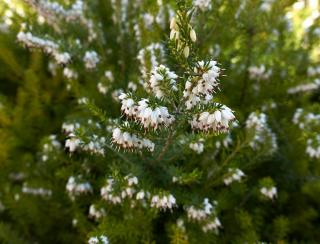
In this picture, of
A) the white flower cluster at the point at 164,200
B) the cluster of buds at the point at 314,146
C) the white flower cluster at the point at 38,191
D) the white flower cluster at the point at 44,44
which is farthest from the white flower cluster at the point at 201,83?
the white flower cluster at the point at 38,191

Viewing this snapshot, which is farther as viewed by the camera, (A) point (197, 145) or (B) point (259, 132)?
(B) point (259, 132)

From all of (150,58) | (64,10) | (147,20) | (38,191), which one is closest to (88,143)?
(150,58)

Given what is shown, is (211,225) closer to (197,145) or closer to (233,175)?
(233,175)

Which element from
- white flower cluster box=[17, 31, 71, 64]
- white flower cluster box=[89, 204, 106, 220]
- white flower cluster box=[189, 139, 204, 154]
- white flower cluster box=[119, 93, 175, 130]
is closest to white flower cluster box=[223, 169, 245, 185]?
white flower cluster box=[189, 139, 204, 154]

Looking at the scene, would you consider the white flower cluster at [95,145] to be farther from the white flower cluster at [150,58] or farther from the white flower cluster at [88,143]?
the white flower cluster at [150,58]

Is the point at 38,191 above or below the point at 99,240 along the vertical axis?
above

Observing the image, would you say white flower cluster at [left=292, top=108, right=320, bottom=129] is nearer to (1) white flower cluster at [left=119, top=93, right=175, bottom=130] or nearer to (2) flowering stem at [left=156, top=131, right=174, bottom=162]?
(2) flowering stem at [left=156, top=131, right=174, bottom=162]

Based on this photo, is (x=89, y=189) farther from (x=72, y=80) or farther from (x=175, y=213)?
(x=72, y=80)

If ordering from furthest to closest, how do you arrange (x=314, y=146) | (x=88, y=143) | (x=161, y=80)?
(x=314, y=146) → (x=88, y=143) → (x=161, y=80)
